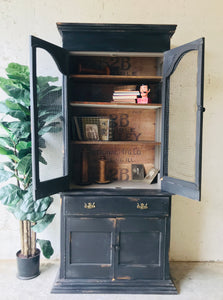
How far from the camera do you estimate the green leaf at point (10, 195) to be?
2.12 metres

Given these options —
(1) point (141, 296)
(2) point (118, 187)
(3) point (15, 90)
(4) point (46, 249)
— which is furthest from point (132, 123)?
(1) point (141, 296)

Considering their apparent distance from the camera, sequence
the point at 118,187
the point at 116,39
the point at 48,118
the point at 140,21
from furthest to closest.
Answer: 1. the point at 140,21
2. the point at 118,187
3. the point at 116,39
4. the point at 48,118

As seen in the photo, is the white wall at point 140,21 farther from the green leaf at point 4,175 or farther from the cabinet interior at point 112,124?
the green leaf at point 4,175

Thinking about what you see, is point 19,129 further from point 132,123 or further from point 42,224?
point 132,123

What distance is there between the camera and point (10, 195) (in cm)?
213

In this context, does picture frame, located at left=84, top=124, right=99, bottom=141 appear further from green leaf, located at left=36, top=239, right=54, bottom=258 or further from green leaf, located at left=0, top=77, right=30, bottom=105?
green leaf, located at left=36, top=239, right=54, bottom=258

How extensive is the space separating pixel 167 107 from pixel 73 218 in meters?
1.32

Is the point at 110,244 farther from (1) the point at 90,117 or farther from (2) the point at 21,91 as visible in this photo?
(2) the point at 21,91

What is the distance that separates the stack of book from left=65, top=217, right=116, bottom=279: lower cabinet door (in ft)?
4.05

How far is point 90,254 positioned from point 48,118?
50.2 inches

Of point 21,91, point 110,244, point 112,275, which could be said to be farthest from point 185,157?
point 21,91

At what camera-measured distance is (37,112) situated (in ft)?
6.03

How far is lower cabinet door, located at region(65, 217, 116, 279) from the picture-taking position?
7.02ft

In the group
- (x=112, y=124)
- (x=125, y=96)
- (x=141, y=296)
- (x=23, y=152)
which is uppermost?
(x=125, y=96)
